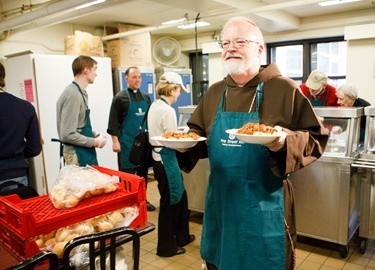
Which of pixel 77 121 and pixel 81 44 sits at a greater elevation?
pixel 81 44

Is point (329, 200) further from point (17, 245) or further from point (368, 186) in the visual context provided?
point (17, 245)

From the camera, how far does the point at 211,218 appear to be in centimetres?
161

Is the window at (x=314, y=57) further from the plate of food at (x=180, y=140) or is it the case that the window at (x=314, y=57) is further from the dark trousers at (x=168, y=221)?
the plate of food at (x=180, y=140)

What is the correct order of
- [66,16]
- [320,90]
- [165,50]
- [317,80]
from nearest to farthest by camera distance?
[317,80]
[320,90]
[66,16]
[165,50]

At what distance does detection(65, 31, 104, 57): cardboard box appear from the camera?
4.53 m

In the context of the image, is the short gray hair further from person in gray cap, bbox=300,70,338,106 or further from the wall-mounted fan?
the wall-mounted fan

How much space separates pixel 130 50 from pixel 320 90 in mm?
3027

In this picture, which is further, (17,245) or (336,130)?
(336,130)

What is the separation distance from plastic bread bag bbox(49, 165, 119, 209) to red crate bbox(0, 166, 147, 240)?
25 millimetres

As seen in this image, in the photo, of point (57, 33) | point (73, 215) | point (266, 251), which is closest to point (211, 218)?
point (266, 251)

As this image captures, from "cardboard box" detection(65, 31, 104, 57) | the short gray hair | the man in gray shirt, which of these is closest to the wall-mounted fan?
"cardboard box" detection(65, 31, 104, 57)

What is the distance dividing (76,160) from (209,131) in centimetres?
146

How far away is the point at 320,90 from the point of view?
385 cm

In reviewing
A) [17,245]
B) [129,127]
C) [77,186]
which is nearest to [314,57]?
[129,127]
